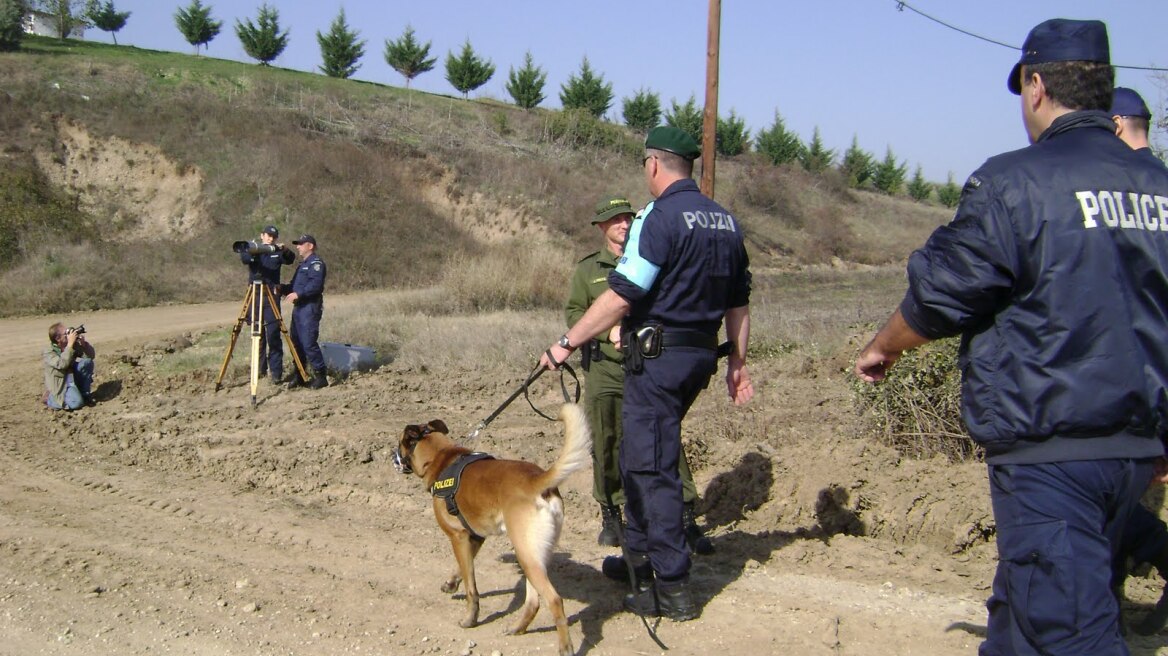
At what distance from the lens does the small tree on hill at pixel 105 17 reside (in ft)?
168

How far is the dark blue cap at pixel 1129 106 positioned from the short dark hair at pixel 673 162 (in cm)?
189

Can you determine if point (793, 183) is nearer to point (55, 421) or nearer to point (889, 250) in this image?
point (889, 250)

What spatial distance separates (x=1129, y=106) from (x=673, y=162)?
6.73 ft

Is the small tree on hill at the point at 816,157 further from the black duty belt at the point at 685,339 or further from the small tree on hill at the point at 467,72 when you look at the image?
the black duty belt at the point at 685,339

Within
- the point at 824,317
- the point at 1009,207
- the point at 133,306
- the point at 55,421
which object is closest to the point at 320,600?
the point at 1009,207

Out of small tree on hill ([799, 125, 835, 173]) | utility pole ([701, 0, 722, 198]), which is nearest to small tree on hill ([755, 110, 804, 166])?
small tree on hill ([799, 125, 835, 173])

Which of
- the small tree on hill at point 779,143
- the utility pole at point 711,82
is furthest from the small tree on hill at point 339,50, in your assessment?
the utility pole at point 711,82

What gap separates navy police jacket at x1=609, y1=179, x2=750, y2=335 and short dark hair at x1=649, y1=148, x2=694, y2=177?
102 mm

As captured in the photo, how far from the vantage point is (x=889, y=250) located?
4059cm

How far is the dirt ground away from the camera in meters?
4.38

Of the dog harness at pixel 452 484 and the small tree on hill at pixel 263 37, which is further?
the small tree on hill at pixel 263 37

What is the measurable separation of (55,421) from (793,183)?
38223 millimetres

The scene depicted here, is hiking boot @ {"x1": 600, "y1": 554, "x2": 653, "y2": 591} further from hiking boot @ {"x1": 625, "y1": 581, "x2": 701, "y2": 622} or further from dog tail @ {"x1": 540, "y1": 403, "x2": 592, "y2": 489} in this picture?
dog tail @ {"x1": 540, "y1": 403, "x2": 592, "y2": 489}

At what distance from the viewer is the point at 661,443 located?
427 centimetres
